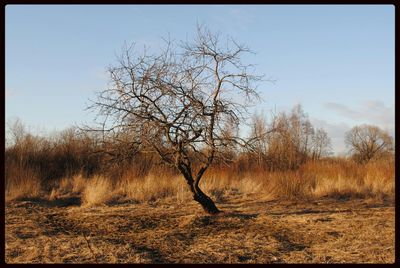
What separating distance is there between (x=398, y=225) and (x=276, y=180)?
5.88 meters

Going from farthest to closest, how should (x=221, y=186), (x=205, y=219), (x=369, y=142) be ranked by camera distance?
(x=369, y=142) < (x=221, y=186) < (x=205, y=219)

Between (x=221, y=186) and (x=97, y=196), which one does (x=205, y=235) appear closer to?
(x=97, y=196)

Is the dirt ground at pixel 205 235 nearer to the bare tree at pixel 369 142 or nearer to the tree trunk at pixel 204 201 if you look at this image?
the tree trunk at pixel 204 201

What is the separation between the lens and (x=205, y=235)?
7.34 meters

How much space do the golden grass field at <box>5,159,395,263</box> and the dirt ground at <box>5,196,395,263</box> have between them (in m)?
0.02

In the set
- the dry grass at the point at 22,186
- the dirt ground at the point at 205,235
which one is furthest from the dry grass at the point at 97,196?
the dry grass at the point at 22,186

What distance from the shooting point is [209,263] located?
5.62 metres

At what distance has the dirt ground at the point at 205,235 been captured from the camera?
5.92 meters

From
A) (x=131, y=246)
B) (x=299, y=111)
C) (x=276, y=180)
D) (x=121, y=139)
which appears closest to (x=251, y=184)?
(x=276, y=180)

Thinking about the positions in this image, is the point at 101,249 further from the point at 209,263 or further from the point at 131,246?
the point at 209,263

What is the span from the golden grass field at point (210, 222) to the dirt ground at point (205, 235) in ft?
0.05

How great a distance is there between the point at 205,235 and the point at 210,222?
952mm

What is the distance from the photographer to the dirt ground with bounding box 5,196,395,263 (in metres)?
5.92

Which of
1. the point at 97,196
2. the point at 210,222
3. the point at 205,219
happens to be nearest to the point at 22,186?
the point at 97,196
